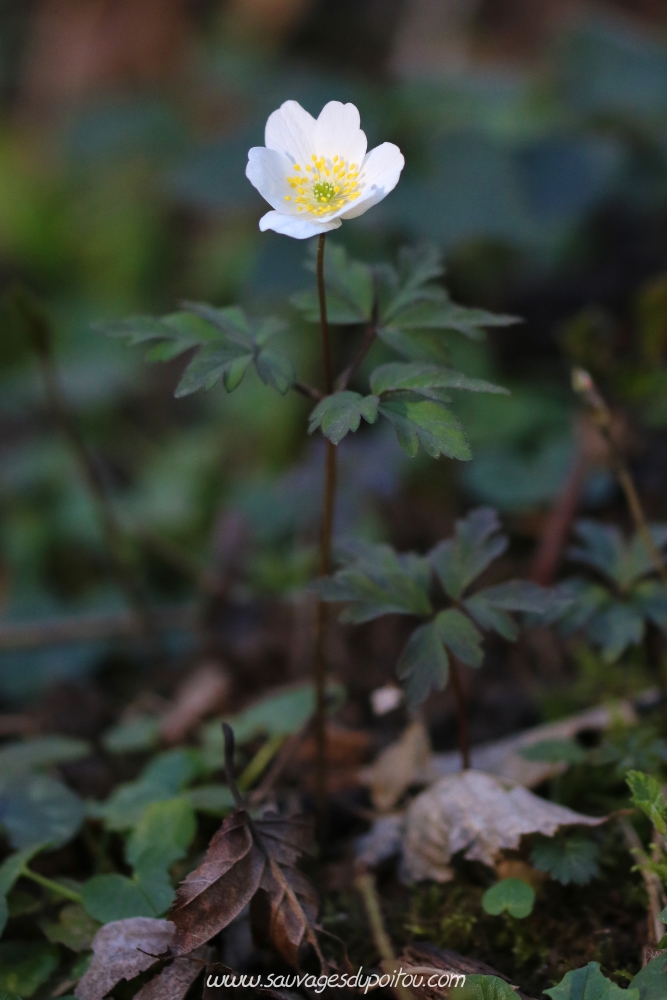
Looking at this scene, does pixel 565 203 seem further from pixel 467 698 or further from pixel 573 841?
pixel 573 841

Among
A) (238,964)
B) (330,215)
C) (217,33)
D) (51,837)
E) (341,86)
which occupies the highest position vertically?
(217,33)

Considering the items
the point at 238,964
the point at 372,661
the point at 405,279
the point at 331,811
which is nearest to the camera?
the point at 238,964

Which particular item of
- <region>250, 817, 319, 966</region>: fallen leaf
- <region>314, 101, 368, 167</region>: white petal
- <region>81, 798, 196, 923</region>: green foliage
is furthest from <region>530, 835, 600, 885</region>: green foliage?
<region>314, 101, 368, 167</region>: white petal

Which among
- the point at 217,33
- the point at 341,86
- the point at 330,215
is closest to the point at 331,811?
the point at 330,215

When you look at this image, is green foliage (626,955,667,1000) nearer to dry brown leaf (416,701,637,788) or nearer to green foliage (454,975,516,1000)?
green foliage (454,975,516,1000)

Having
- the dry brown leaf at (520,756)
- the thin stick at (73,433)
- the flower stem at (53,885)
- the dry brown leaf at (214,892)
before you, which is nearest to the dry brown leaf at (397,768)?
the dry brown leaf at (520,756)

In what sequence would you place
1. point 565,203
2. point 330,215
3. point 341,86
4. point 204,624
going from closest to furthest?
point 330,215 < point 204,624 < point 565,203 < point 341,86

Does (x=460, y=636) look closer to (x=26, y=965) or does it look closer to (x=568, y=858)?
(x=568, y=858)
